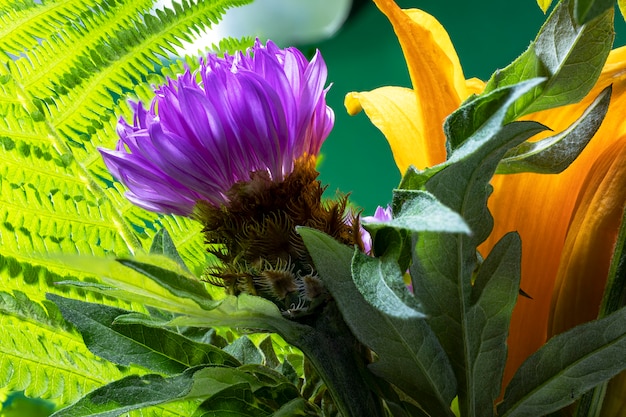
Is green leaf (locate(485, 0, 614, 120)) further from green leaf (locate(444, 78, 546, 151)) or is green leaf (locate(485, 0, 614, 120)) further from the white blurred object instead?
the white blurred object

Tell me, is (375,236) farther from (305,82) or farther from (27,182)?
(27,182)

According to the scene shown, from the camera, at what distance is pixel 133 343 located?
7.3 inches

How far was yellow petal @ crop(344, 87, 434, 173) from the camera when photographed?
235 mm

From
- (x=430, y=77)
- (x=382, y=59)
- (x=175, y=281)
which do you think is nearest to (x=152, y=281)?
(x=175, y=281)

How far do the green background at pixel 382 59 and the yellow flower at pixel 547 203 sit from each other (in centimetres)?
79

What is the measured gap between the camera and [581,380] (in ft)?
0.55

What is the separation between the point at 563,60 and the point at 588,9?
36mm

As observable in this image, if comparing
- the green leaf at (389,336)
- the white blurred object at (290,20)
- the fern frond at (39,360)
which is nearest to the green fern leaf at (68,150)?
the fern frond at (39,360)

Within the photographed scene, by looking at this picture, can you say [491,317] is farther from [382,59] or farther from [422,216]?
[382,59]

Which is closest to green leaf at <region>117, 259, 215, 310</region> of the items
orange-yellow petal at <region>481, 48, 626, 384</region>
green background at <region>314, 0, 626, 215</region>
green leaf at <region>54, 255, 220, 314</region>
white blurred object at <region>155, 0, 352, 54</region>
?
green leaf at <region>54, 255, 220, 314</region>

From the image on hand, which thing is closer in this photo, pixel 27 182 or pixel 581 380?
pixel 581 380

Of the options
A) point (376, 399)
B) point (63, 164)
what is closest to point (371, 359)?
point (376, 399)

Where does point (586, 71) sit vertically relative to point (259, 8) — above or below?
above

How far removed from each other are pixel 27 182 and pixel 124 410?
143 millimetres
